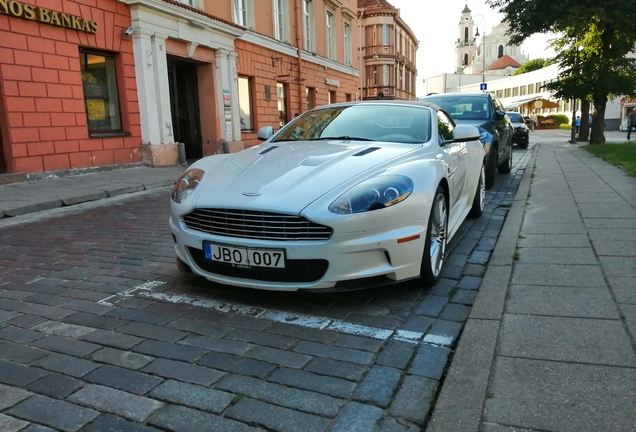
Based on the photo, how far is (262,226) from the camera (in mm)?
3096

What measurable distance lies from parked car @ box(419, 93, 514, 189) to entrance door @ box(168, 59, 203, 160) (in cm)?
923

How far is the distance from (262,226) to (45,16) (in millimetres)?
9846

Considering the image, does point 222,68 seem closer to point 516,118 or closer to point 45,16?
point 45,16

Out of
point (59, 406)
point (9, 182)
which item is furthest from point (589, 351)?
point (9, 182)

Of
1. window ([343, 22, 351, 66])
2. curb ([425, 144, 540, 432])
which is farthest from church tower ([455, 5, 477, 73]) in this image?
curb ([425, 144, 540, 432])

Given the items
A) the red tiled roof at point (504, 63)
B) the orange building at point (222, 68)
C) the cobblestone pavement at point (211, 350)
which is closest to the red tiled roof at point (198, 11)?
the orange building at point (222, 68)

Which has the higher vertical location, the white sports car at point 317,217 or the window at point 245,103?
the window at point 245,103

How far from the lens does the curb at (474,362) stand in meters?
2.00

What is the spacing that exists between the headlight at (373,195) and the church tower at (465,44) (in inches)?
4824

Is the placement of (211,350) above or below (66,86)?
below

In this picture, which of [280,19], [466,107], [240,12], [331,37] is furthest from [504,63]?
[466,107]

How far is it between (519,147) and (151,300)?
62.0 ft

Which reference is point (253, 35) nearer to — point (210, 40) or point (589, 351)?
point (210, 40)

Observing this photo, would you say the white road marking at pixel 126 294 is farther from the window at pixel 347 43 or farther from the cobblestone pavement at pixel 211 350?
the window at pixel 347 43
